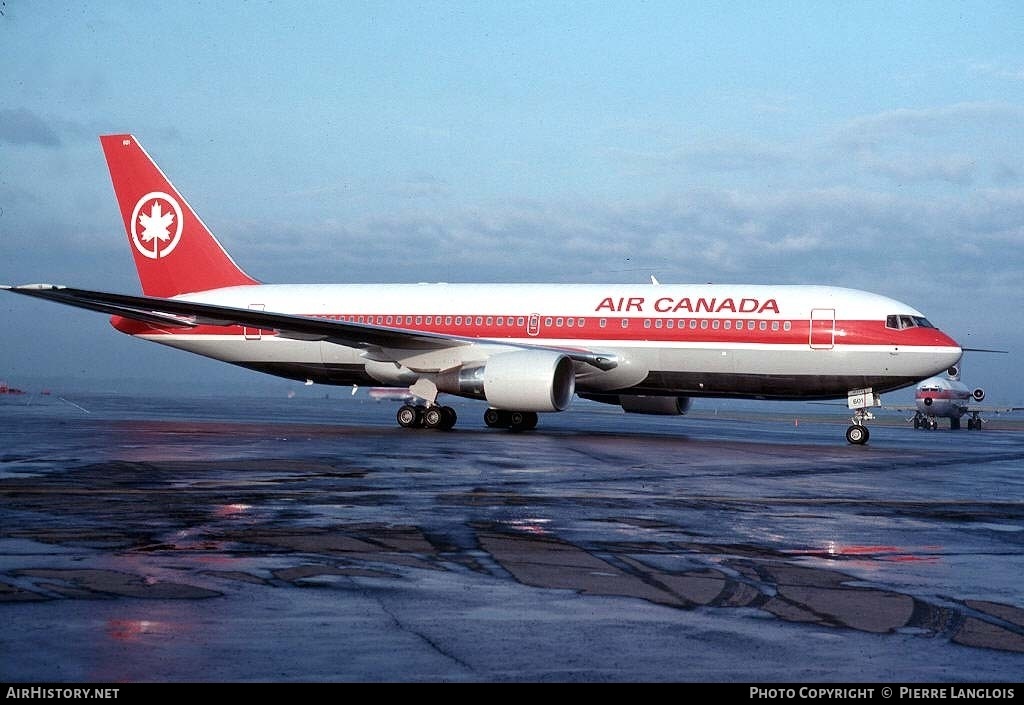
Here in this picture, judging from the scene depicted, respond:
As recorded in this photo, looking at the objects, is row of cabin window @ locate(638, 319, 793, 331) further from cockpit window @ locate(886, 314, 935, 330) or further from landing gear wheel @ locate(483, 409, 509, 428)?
landing gear wheel @ locate(483, 409, 509, 428)

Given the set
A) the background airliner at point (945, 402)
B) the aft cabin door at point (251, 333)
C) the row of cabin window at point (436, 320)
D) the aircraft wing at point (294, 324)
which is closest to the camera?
the aircraft wing at point (294, 324)

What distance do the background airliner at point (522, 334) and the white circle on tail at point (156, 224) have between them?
0.04 meters

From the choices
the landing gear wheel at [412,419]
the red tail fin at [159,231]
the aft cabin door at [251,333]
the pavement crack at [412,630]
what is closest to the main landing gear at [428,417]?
the landing gear wheel at [412,419]

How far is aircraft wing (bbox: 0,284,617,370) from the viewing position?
24.4 metres

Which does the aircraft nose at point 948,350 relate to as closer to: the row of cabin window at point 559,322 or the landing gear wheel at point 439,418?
the row of cabin window at point 559,322

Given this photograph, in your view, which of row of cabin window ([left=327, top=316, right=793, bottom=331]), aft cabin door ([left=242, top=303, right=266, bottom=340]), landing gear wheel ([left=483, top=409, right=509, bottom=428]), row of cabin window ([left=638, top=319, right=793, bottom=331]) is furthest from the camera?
aft cabin door ([left=242, top=303, right=266, bottom=340])

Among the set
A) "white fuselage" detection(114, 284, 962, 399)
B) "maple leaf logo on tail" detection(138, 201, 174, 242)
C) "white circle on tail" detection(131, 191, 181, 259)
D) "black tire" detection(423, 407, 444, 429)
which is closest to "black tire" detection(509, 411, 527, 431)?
"white fuselage" detection(114, 284, 962, 399)

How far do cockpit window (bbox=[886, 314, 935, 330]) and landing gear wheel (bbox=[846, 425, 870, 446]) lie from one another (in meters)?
2.35

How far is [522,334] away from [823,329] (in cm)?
707

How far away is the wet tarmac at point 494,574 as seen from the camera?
5004 mm

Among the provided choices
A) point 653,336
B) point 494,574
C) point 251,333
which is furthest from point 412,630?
point 251,333

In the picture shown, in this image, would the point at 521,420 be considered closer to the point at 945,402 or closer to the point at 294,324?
the point at 294,324

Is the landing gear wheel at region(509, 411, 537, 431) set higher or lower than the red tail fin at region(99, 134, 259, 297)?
lower

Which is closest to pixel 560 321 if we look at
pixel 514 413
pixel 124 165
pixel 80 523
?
pixel 514 413
